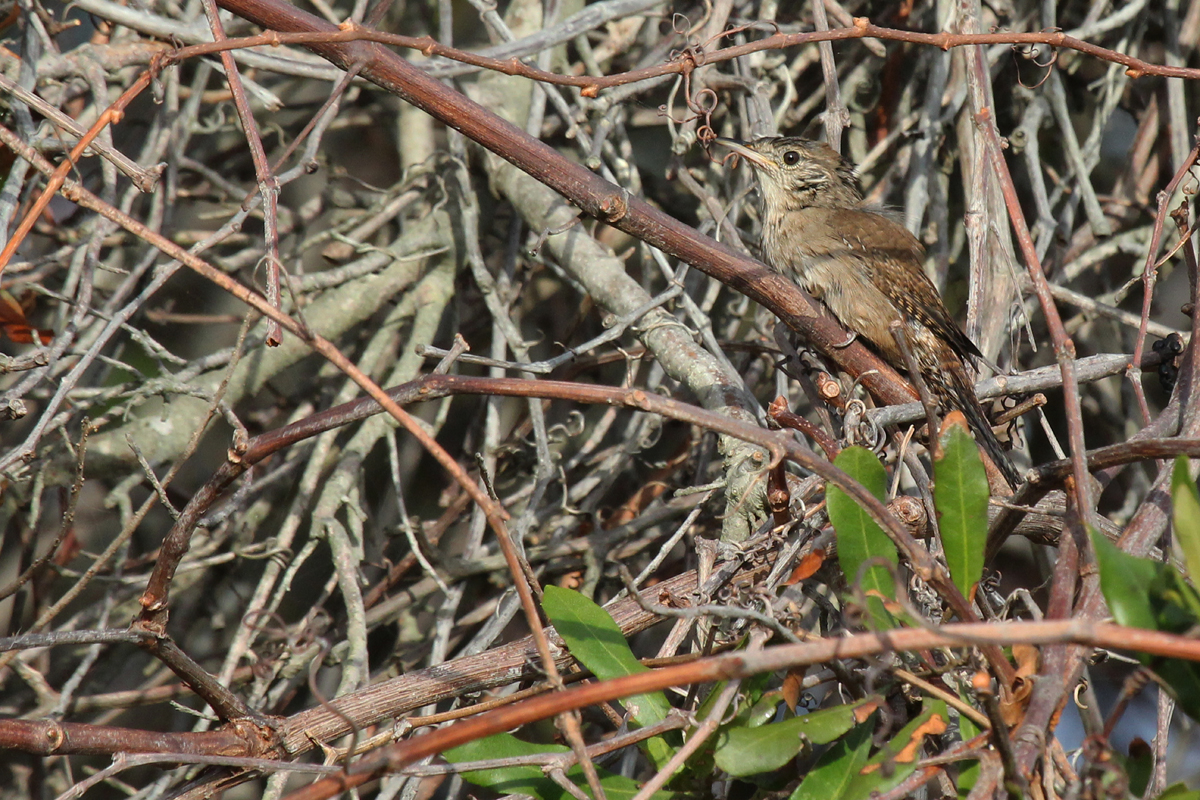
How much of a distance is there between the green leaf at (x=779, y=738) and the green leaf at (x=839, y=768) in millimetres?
35

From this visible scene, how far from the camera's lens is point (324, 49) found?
2.16m

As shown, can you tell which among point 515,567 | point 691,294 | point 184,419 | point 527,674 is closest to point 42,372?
point 184,419

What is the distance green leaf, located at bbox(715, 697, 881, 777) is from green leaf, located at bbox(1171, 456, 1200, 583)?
48 cm

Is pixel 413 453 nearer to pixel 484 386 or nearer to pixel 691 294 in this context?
pixel 691 294

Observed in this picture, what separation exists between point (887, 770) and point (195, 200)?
3.37 m

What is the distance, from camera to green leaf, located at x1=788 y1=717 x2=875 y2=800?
1583 mm

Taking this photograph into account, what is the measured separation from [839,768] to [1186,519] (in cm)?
63

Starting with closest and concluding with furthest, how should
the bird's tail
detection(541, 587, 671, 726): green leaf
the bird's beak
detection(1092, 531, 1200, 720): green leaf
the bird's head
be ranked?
detection(1092, 531, 1200, 720): green leaf
detection(541, 587, 671, 726): green leaf
the bird's tail
the bird's beak
the bird's head

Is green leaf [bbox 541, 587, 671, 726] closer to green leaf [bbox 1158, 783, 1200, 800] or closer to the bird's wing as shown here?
green leaf [bbox 1158, 783, 1200, 800]

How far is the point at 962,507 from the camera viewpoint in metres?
1.67

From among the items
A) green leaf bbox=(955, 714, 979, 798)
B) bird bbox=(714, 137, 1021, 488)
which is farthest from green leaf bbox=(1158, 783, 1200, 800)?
bird bbox=(714, 137, 1021, 488)

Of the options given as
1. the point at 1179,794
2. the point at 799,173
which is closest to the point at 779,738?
the point at 1179,794

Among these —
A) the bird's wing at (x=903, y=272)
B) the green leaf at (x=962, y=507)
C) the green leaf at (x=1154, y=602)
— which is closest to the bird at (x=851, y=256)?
the bird's wing at (x=903, y=272)

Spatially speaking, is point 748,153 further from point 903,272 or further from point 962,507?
point 962,507
